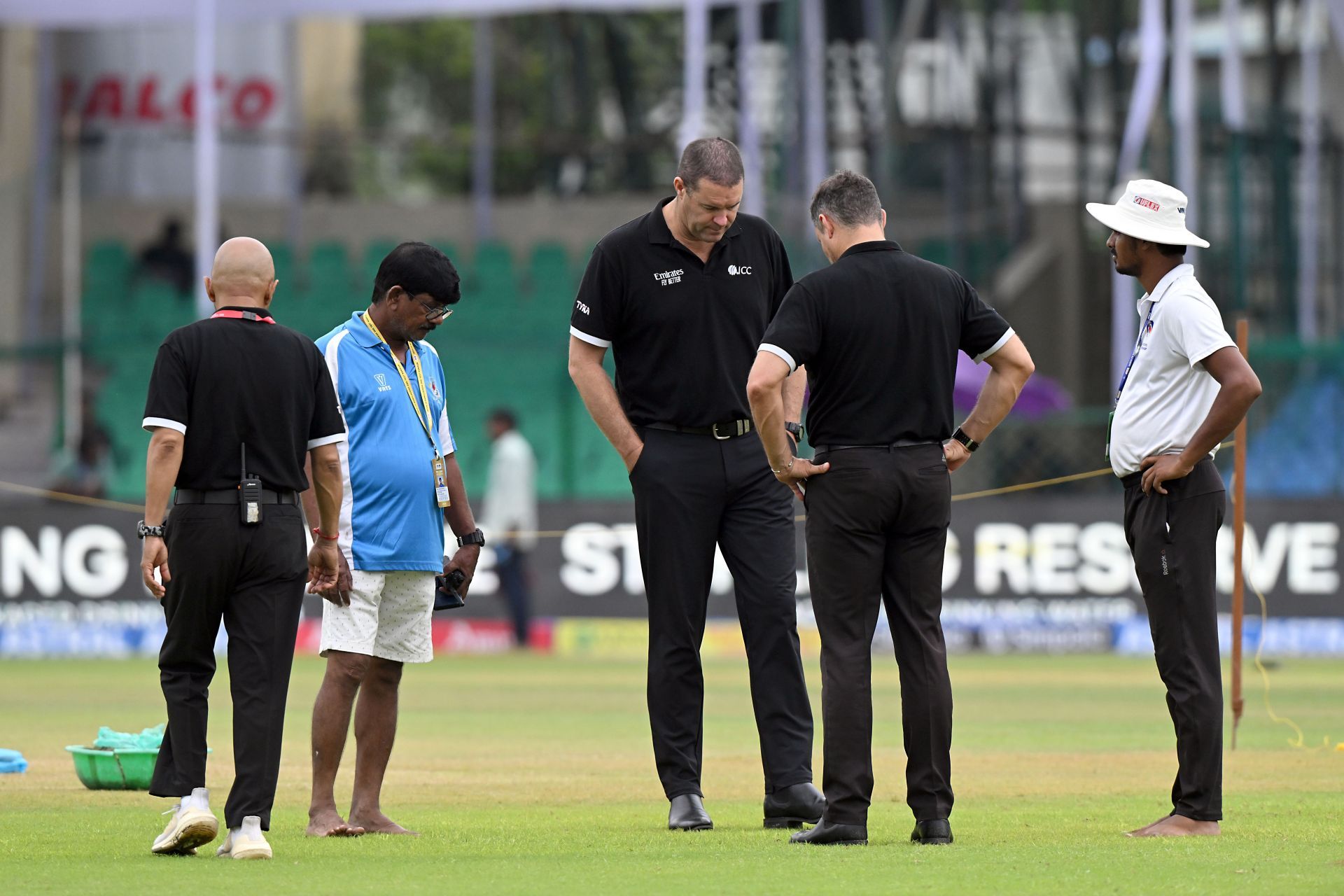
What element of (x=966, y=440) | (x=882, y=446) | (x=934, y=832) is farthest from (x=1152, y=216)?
(x=934, y=832)

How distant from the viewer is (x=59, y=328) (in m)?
29.7

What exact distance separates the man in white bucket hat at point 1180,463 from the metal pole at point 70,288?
16.4 m

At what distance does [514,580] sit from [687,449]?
11.8 meters

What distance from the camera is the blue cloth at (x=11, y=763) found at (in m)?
10.3

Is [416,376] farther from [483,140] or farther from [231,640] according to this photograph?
[483,140]

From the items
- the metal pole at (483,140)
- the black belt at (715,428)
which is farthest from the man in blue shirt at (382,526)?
the metal pole at (483,140)

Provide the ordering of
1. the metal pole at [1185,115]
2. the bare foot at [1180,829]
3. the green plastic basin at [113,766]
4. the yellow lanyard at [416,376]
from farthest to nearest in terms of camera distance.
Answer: the metal pole at [1185,115], the green plastic basin at [113,766], the yellow lanyard at [416,376], the bare foot at [1180,829]

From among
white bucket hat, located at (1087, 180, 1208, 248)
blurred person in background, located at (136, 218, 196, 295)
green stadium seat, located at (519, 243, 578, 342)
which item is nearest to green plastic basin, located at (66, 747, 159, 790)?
white bucket hat, located at (1087, 180, 1208, 248)

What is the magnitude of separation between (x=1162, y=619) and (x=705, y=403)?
193 centimetres

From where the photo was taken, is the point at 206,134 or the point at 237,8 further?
→ the point at 237,8

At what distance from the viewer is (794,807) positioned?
27.1ft

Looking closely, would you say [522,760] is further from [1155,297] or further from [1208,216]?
[1208,216]

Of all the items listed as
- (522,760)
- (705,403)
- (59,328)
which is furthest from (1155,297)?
(59,328)

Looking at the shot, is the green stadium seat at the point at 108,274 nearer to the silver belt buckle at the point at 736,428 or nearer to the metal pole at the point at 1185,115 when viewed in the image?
the metal pole at the point at 1185,115
